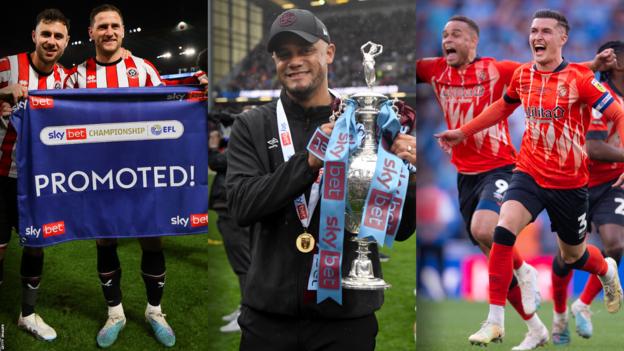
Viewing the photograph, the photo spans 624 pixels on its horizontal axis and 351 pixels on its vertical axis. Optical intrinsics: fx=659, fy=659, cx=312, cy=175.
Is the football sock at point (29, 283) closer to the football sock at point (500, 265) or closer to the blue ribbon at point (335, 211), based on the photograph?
the blue ribbon at point (335, 211)

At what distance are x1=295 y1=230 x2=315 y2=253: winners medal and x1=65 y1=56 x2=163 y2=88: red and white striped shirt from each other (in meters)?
1.81

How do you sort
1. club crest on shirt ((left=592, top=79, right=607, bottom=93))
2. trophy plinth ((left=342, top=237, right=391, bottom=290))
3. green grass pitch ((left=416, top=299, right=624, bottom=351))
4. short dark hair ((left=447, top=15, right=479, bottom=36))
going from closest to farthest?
trophy plinth ((left=342, top=237, right=391, bottom=290)), club crest on shirt ((left=592, top=79, right=607, bottom=93)), green grass pitch ((left=416, top=299, right=624, bottom=351)), short dark hair ((left=447, top=15, right=479, bottom=36))

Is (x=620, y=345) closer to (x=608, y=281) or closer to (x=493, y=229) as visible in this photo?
(x=608, y=281)

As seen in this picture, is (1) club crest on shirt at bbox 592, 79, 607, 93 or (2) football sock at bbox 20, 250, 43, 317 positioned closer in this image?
(1) club crest on shirt at bbox 592, 79, 607, 93

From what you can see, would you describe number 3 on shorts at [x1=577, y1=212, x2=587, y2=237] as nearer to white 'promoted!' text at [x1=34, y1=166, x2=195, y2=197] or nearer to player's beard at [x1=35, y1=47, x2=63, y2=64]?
white 'promoted!' text at [x1=34, y1=166, x2=195, y2=197]

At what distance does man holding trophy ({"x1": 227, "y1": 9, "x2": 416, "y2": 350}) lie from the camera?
6.29 ft

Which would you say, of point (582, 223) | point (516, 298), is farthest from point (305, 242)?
point (582, 223)

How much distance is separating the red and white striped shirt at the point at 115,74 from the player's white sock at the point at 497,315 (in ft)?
6.68

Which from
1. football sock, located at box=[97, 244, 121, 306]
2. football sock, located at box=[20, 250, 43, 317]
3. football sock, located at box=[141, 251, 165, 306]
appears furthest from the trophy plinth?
football sock, located at box=[20, 250, 43, 317]

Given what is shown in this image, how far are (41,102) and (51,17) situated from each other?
478mm

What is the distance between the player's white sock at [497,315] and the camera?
3.06 meters

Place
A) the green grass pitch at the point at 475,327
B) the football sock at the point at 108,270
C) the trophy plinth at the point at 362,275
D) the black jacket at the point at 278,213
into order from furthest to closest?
the football sock at the point at 108,270 < the green grass pitch at the point at 475,327 < the trophy plinth at the point at 362,275 < the black jacket at the point at 278,213

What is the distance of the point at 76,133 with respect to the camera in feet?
11.2

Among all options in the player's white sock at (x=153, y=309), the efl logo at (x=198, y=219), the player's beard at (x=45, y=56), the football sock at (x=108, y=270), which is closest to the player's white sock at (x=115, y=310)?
the football sock at (x=108, y=270)
